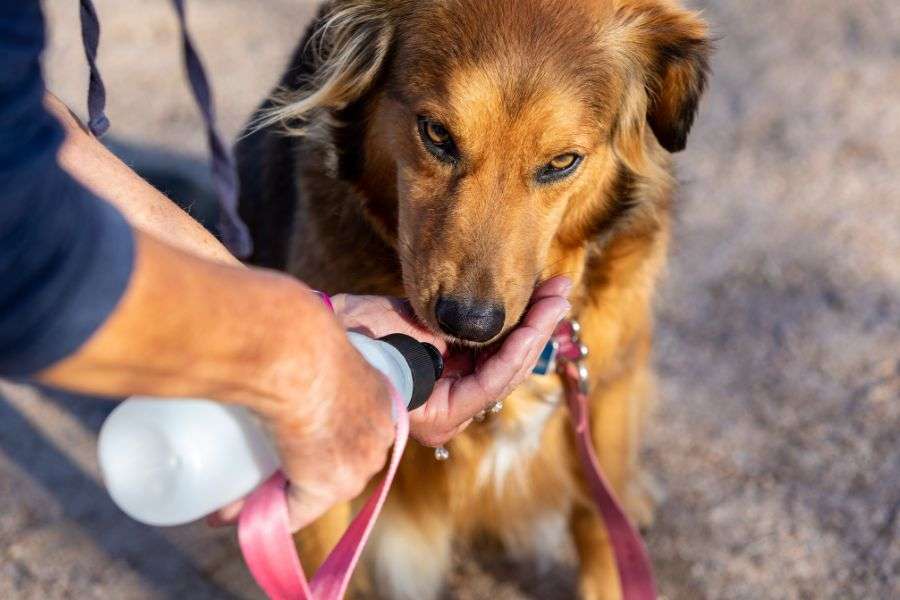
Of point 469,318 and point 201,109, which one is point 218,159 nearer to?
point 201,109

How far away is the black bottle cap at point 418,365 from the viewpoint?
159 cm


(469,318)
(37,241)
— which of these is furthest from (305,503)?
(469,318)

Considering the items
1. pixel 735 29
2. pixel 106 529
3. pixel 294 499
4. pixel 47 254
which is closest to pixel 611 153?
pixel 294 499

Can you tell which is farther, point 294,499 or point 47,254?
point 294,499

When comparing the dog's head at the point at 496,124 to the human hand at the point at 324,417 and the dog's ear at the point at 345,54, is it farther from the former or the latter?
the human hand at the point at 324,417

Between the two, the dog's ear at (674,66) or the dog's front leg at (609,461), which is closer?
the dog's ear at (674,66)

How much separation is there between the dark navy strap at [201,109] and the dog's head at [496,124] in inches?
7.8

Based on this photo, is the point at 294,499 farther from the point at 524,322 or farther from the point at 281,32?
the point at 281,32

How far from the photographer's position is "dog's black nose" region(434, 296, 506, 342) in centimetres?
192

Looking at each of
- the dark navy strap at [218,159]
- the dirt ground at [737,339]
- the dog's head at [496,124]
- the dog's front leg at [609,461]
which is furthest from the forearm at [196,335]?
the dirt ground at [737,339]

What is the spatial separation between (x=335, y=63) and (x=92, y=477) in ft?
4.93

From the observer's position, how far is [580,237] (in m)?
2.31

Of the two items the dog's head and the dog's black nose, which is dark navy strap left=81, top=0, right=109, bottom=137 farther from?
the dog's black nose

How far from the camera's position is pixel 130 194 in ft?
5.59
